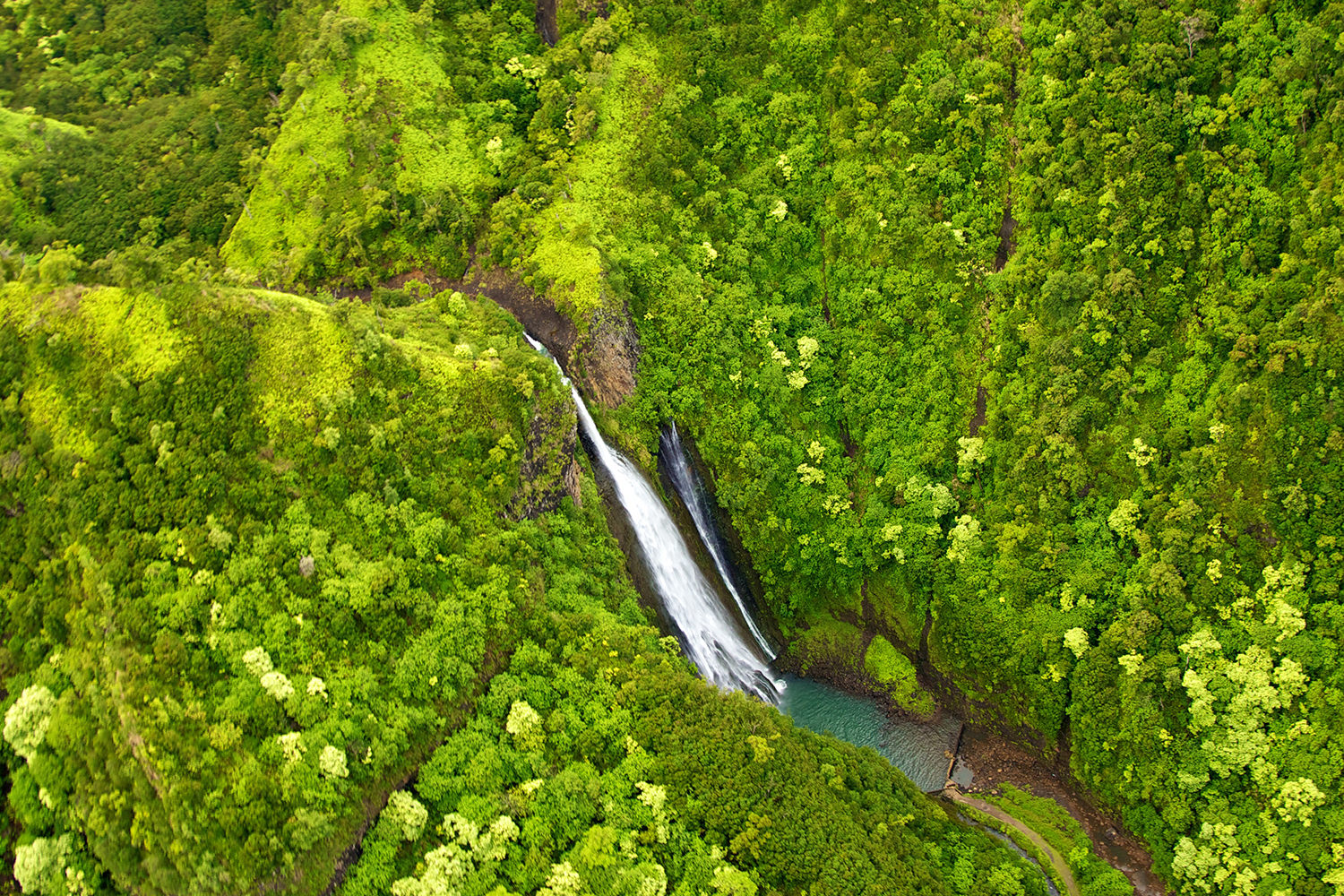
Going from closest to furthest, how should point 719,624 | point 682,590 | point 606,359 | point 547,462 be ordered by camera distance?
point 547,462 < point 682,590 < point 719,624 < point 606,359

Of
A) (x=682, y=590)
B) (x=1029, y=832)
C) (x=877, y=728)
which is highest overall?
(x=682, y=590)

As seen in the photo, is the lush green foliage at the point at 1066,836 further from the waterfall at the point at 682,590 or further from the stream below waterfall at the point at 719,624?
the waterfall at the point at 682,590

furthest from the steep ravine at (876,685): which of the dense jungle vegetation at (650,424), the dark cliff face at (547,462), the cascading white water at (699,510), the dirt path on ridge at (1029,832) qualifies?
the dark cliff face at (547,462)

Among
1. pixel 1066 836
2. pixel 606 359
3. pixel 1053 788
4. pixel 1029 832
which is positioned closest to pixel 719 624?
pixel 606 359

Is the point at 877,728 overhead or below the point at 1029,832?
below

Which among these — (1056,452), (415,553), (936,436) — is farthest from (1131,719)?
(415,553)

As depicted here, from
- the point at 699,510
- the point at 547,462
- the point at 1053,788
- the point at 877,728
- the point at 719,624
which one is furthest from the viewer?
the point at 699,510

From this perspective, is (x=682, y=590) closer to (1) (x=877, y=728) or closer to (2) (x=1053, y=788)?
(1) (x=877, y=728)
